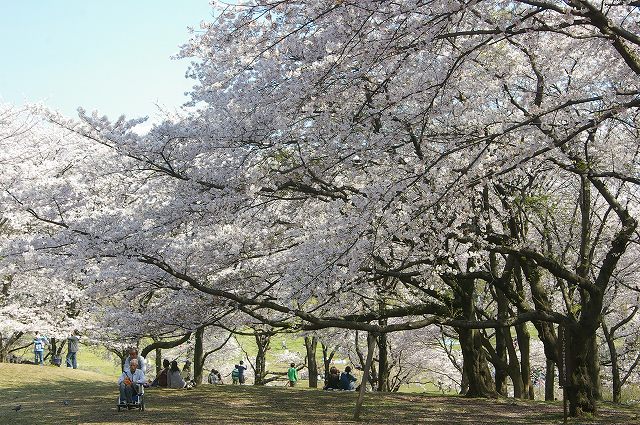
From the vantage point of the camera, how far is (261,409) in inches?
482

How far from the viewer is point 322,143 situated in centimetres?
949

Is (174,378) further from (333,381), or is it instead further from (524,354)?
(524,354)

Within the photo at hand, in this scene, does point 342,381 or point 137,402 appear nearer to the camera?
point 137,402

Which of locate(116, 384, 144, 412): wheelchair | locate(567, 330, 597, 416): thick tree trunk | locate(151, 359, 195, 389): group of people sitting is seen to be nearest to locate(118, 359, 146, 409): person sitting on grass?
locate(116, 384, 144, 412): wheelchair

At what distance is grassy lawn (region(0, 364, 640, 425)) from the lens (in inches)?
405

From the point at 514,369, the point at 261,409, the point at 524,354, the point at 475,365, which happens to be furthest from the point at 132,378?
the point at 524,354

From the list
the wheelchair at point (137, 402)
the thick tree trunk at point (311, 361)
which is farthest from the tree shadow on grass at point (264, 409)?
the thick tree trunk at point (311, 361)

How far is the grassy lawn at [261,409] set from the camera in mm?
10297

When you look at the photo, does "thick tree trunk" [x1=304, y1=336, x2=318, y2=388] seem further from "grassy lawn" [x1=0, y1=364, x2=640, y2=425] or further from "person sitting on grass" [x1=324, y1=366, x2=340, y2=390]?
"grassy lawn" [x1=0, y1=364, x2=640, y2=425]

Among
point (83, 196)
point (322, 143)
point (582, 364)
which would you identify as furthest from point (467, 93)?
point (83, 196)

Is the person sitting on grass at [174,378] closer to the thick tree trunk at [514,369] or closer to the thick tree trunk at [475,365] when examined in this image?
the thick tree trunk at [475,365]

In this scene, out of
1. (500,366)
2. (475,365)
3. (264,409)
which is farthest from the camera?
(500,366)

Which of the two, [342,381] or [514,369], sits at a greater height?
[514,369]

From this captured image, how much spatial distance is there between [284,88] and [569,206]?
10593 mm
